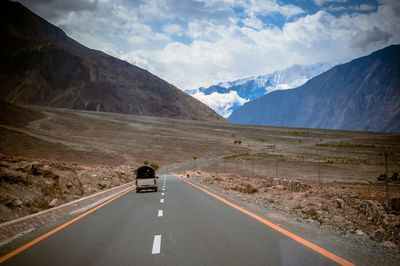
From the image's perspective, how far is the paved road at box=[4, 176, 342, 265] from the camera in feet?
22.5

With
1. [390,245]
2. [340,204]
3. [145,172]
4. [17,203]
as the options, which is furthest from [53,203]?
[390,245]

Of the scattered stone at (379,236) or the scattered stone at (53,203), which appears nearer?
the scattered stone at (379,236)

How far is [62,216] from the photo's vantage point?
1314 centimetres

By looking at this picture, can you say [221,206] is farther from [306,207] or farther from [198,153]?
[198,153]

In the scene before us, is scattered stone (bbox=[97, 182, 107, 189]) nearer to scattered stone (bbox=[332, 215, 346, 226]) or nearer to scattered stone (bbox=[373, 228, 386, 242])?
scattered stone (bbox=[332, 215, 346, 226])

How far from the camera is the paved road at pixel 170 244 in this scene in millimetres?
6863

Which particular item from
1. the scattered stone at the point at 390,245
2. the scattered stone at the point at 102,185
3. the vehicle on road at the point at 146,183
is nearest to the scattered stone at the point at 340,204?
the scattered stone at the point at 390,245

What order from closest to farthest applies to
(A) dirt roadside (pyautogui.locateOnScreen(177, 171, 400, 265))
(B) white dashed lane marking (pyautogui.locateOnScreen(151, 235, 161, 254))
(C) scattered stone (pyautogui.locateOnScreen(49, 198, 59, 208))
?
(A) dirt roadside (pyautogui.locateOnScreen(177, 171, 400, 265)) < (B) white dashed lane marking (pyautogui.locateOnScreen(151, 235, 161, 254)) < (C) scattered stone (pyautogui.locateOnScreen(49, 198, 59, 208))

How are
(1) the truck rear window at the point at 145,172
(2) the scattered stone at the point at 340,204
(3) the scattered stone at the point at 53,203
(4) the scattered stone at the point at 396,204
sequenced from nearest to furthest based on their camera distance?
(4) the scattered stone at the point at 396,204 < (2) the scattered stone at the point at 340,204 < (3) the scattered stone at the point at 53,203 < (1) the truck rear window at the point at 145,172

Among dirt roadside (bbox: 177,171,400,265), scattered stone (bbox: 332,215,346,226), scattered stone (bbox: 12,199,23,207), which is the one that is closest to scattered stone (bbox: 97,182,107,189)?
dirt roadside (bbox: 177,171,400,265)

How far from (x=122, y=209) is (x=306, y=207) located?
7512 mm

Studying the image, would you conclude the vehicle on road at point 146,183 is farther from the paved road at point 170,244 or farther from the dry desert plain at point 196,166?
the paved road at point 170,244

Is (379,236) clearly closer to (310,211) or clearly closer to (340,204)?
(310,211)

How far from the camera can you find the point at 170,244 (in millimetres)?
8305
